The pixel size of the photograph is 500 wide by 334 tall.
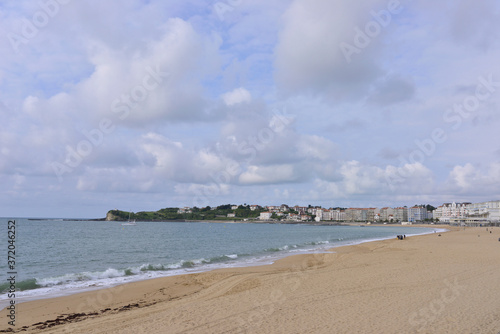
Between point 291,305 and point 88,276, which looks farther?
→ point 88,276

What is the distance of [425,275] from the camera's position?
51.8 feet

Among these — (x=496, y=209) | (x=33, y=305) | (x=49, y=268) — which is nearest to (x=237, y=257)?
(x=49, y=268)

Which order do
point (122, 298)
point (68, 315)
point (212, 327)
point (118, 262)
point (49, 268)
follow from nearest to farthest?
point (212, 327)
point (68, 315)
point (122, 298)
point (49, 268)
point (118, 262)

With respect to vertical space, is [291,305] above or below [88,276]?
above

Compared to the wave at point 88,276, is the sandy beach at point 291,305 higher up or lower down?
higher up

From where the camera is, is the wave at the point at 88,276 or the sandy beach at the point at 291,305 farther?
the wave at the point at 88,276

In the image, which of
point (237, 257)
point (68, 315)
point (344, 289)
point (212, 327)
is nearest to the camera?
point (212, 327)

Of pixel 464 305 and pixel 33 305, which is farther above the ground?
pixel 464 305

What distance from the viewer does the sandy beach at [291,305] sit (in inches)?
356

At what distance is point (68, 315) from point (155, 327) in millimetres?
4265

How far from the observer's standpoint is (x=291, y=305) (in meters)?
11.0

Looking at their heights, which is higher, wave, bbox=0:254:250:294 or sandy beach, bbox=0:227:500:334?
sandy beach, bbox=0:227:500:334

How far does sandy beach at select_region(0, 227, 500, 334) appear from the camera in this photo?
9039mm

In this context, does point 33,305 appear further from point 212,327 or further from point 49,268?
point 49,268
